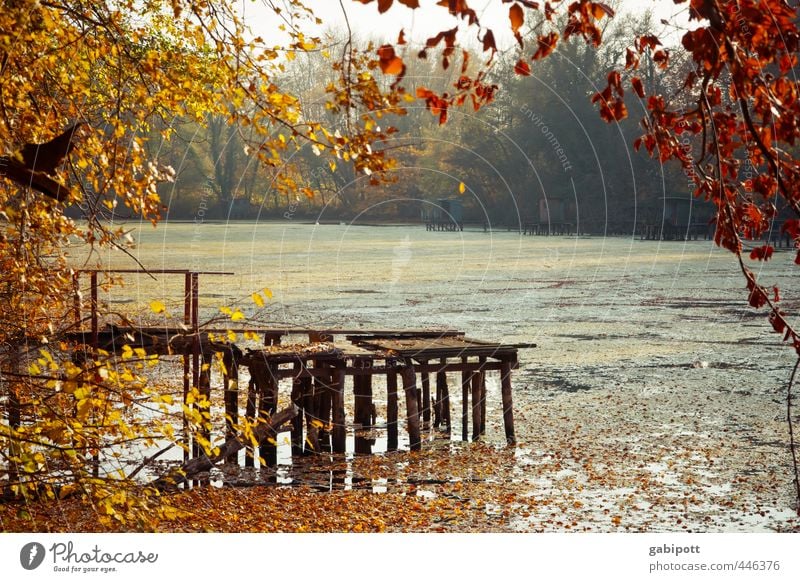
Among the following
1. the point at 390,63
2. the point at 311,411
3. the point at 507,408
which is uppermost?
the point at 390,63

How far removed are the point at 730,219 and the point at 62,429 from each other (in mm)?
3291

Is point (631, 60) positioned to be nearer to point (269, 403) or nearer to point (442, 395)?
point (269, 403)

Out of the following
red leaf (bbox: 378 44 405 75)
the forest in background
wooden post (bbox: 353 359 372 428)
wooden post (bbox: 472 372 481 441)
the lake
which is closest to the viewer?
red leaf (bbox: 378 44 405 75)

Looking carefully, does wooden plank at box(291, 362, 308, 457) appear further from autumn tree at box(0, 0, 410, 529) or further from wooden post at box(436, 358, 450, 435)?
autumn tree at box(0, 0, 410, 529)

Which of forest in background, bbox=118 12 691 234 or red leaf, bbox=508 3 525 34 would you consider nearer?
red leaf, bbox=508 3 525 34

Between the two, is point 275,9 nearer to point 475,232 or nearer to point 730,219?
point 730,219

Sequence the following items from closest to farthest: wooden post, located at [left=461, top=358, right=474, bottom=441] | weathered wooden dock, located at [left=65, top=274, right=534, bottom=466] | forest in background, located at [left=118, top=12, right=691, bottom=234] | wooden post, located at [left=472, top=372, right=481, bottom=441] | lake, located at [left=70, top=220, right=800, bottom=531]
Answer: lake, located at [left=70, top=220, right=800, bottom=531] → weathered wooden dock, located at [left=65, top=274, right=534, bottom=466] → wooden post, located at [left=472, top=372, right=481, bottom=441] → wooden post, located at [left=461, top=358, right=474, bottom=441] → forest in background, located at [left=118, top=12, right=691, bottom=234]

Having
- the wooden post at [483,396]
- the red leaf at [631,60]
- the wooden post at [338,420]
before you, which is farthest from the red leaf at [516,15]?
the wooden post at [483,396]

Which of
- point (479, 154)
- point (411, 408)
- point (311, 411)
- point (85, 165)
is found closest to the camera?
point (85, 165)

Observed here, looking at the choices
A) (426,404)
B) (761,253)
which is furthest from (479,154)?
(761,253)

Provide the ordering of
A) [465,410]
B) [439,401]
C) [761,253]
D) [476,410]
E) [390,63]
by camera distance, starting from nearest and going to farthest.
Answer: [390,63] < [761,253] < [476,410] < [465,410] < [439,401]

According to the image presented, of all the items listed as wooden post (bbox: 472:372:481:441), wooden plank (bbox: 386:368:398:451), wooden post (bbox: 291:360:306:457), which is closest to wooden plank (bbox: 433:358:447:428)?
wooden post (bbox: 472:372:481:441)

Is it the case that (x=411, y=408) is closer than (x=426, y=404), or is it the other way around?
(x=411, y=408)
